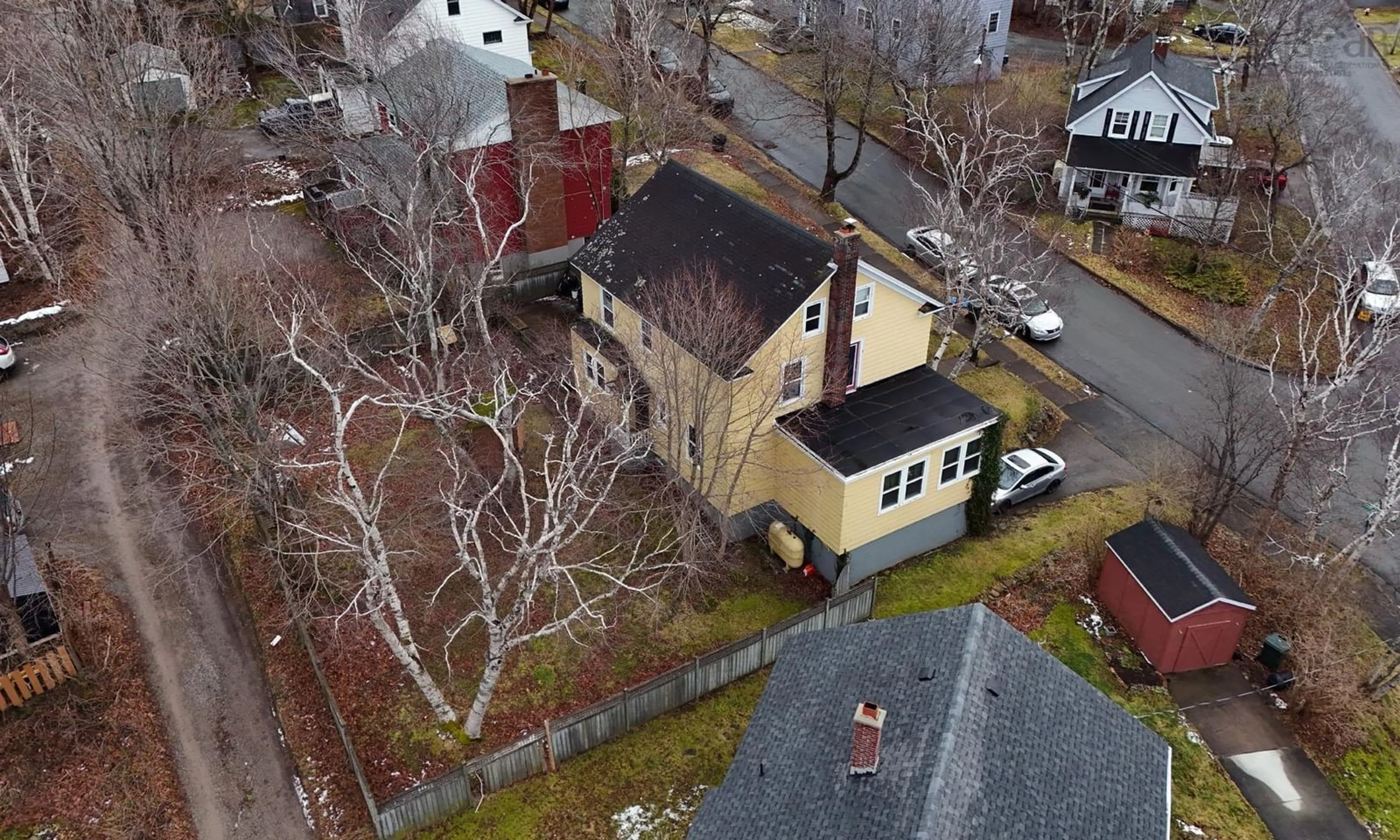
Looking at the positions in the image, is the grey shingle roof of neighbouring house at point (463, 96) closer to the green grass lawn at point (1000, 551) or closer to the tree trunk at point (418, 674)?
the tree trunk at point (418, 674)

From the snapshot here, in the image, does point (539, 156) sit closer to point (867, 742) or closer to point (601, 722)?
point (601, 722)

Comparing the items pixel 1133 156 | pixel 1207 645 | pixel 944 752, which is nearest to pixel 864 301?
pixel 1207 645

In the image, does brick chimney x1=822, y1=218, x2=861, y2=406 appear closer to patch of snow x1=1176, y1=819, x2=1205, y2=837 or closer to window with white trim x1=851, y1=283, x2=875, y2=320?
window with white trim x1=851, y1=283, x2=875, y2=320

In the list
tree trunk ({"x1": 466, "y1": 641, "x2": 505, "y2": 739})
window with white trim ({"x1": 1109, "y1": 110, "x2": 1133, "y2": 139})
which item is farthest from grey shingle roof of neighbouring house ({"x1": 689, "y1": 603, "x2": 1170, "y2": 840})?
window with white trim ({"x1": 1109, "y1": 110, "x2": 1133, "y2": 139})

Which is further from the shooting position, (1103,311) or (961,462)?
(1103,311)

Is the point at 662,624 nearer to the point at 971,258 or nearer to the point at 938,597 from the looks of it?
the point at 938,597

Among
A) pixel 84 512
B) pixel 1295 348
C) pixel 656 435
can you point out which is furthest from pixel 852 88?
pixel 84 512

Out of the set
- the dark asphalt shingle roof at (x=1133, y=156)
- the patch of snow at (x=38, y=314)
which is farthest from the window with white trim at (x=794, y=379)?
the patch of snow at (x=38, y=314)
